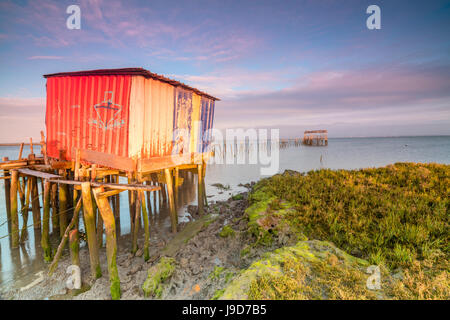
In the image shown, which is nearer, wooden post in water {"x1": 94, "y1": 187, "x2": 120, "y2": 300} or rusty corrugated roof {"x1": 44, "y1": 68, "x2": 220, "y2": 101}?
wooden post in water {"x1": 94, "y1": 187, "x2": 120, "y2": 300}

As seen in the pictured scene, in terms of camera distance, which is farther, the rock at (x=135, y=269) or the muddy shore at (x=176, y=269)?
the rock at (x=135, y=269)

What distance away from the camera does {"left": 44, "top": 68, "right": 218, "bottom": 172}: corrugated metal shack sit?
7.16m

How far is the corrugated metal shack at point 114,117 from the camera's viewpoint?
7.16 metres

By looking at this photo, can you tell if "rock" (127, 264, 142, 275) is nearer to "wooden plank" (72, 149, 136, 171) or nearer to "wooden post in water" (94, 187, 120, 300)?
"wooden post in water" (94, 187, 120, 300)

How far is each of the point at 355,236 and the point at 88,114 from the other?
9.74 m

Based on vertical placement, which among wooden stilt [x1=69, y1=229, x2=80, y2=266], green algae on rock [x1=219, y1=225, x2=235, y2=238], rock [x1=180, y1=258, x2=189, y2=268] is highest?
wooden stilt [x1=69, y1=229, x2=80, y2=266]

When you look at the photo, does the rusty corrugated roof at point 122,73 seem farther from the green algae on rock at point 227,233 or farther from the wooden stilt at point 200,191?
the green algae on rock at point 227,233

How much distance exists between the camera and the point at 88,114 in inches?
303

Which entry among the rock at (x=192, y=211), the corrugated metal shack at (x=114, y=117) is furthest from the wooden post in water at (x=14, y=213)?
the rock at (x=192, y=211)

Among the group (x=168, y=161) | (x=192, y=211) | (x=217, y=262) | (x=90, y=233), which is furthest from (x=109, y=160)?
(x=192, y=211)

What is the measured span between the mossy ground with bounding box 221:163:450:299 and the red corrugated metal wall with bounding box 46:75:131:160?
19.2ft

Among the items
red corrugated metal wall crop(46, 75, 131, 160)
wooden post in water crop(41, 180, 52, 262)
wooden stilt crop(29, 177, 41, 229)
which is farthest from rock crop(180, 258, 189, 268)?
wooden stilt crop(29, 177, 41, 229)
